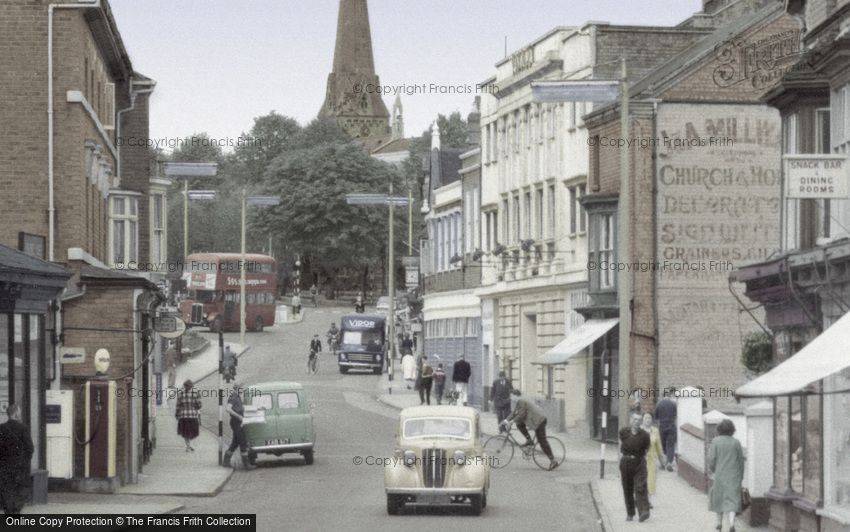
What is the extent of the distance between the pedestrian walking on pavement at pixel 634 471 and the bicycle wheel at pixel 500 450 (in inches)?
485

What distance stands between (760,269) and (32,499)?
39.4 feet

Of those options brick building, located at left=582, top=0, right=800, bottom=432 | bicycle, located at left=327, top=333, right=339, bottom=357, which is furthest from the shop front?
bicycle, located at left=327, top=333, right=339, bottom=357

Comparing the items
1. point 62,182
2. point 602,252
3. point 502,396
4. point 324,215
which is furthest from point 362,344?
point 62,182

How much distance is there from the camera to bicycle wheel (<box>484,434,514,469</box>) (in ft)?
141

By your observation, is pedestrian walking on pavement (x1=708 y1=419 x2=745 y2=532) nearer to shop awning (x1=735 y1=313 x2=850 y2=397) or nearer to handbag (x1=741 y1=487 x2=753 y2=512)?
handbag (x1=741 y1=487 x2=753 y2=512)

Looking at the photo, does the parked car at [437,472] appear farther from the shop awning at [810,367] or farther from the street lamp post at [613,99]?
the shop awning at [810,367]

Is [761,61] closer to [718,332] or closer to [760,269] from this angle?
[718,332]

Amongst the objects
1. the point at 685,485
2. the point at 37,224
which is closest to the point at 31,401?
the point at 37,224

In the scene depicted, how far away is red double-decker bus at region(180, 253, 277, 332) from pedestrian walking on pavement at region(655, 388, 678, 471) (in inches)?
2384

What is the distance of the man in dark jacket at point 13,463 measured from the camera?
2706 centimetres

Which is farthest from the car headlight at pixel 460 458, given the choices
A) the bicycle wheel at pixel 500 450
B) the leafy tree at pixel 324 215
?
the leafy tree at pixel 324 215

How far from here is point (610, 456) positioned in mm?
46531

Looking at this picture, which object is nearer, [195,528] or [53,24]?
[195,528]

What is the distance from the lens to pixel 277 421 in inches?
1699
